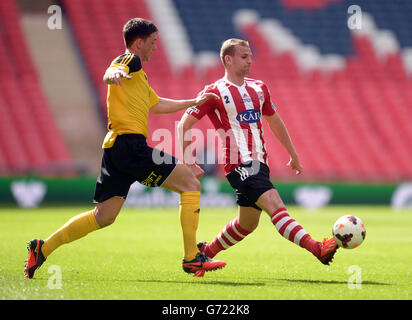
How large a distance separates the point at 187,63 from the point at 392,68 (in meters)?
6.88

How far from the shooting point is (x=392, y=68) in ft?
69.3

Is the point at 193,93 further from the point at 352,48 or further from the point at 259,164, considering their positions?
the point at 259,164

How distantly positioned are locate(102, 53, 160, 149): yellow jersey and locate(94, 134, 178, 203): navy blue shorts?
0.07 meters

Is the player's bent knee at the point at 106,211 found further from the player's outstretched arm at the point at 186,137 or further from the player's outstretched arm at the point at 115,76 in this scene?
the player's outstretched arm at the point at 115,76

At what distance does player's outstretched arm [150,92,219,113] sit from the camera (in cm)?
522

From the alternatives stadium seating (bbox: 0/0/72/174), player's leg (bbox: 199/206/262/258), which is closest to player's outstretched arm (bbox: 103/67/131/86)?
player's leg (bbox: 199/206/262/258)

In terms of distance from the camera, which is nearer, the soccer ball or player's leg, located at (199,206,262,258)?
the soccer ball

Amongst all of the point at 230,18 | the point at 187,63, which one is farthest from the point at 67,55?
the point at 230,18

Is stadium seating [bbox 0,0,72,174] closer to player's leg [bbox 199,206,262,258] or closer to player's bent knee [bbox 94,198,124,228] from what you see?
player's leg [bbox 199,206,262,258]

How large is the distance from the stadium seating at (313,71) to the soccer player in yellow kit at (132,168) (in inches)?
446

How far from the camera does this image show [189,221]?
5176mm

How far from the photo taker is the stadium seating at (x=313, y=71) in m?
18.2

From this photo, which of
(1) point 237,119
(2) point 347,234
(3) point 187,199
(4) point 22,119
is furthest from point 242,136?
(4) point 22,119
